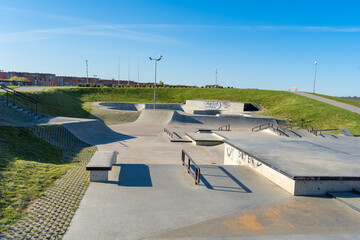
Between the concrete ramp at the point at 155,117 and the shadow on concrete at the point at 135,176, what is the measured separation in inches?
772

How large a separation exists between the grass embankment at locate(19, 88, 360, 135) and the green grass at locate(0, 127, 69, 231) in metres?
14.3

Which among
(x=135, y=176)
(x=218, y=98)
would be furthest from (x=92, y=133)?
(x=218, y=98)

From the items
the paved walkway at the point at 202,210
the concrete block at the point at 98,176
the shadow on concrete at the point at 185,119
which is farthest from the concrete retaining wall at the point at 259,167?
the shadow on concrete at the point at 185,119

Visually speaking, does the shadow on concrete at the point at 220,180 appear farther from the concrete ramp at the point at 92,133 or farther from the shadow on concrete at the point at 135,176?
the concrete ramp at the point at 92,133

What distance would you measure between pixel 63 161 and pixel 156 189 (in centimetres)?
661

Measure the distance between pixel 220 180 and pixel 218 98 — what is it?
4415 centimetres

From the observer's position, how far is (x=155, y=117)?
30.7 meters

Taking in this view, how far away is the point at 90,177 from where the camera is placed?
7.70 metres

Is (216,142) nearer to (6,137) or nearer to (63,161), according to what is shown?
(63,161)

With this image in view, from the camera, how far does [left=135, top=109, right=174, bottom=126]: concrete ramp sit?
29.5m

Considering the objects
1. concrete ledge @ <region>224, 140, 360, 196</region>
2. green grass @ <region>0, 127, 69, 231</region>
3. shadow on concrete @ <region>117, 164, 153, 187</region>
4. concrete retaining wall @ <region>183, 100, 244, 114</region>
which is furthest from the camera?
concrete retaining wall @ <region>183, 100, 244, 114</region>

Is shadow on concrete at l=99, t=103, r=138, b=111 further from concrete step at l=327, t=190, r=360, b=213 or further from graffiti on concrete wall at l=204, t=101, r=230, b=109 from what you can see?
concrete step at l=327, t=190, r=360, b=213

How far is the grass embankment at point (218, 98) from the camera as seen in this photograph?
1251 inches

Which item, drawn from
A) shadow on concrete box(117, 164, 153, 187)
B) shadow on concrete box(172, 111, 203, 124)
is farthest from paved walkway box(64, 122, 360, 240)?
shadow on concrete box(172, 111, 203, 124)
